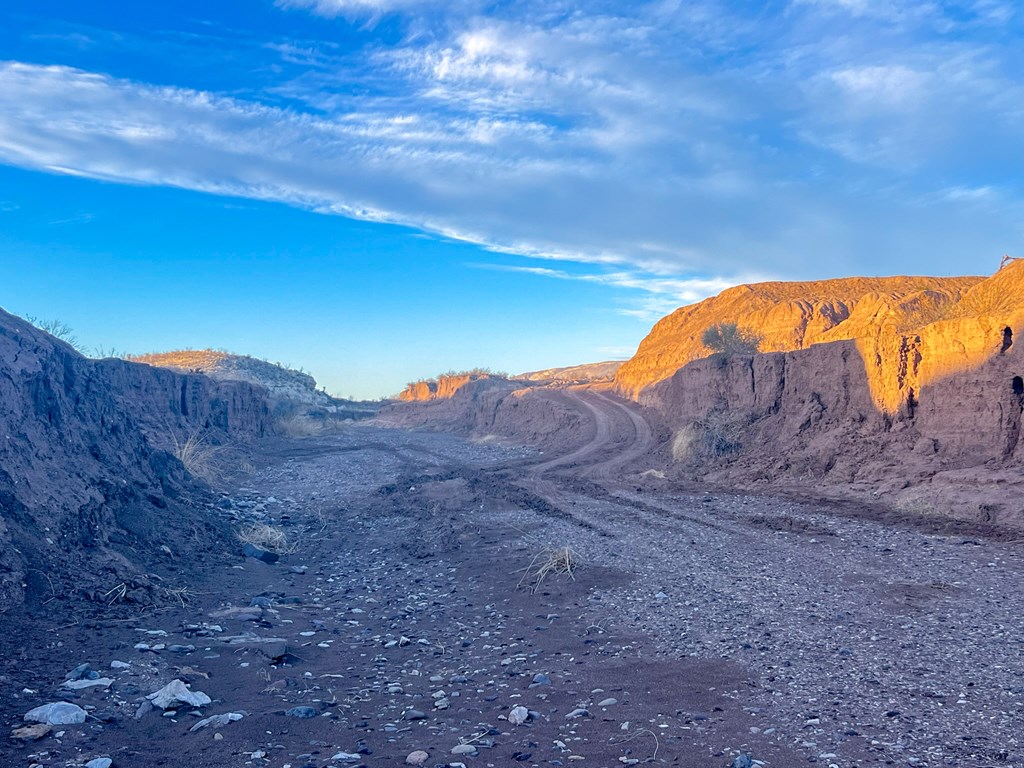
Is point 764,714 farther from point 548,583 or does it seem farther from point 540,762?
point 548,583

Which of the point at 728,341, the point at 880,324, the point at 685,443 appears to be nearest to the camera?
the point at 880,324

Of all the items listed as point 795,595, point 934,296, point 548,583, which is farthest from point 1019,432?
point 934,296

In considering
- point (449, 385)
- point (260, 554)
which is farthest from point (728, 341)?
point (449, 385)

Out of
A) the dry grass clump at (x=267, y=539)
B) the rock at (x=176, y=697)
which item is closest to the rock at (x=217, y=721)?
the rock at (x=176, y=697)

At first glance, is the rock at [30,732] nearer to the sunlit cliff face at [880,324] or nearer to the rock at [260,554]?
the rock at [260,554]

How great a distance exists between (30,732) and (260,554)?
6.31 meters

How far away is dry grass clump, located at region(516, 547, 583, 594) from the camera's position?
9127mm

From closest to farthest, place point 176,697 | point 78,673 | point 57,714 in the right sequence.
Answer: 1. point 57,714
2. point 176,697
3. point 78,673

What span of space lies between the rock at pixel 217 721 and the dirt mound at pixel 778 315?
32.8m

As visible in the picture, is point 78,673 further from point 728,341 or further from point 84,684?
point 728,341

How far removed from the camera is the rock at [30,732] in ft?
15.0

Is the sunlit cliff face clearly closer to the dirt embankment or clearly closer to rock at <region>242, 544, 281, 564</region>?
rock at <region>242, 544, 281, 564</region>

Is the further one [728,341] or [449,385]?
[449,385]

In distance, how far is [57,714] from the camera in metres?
4.88
